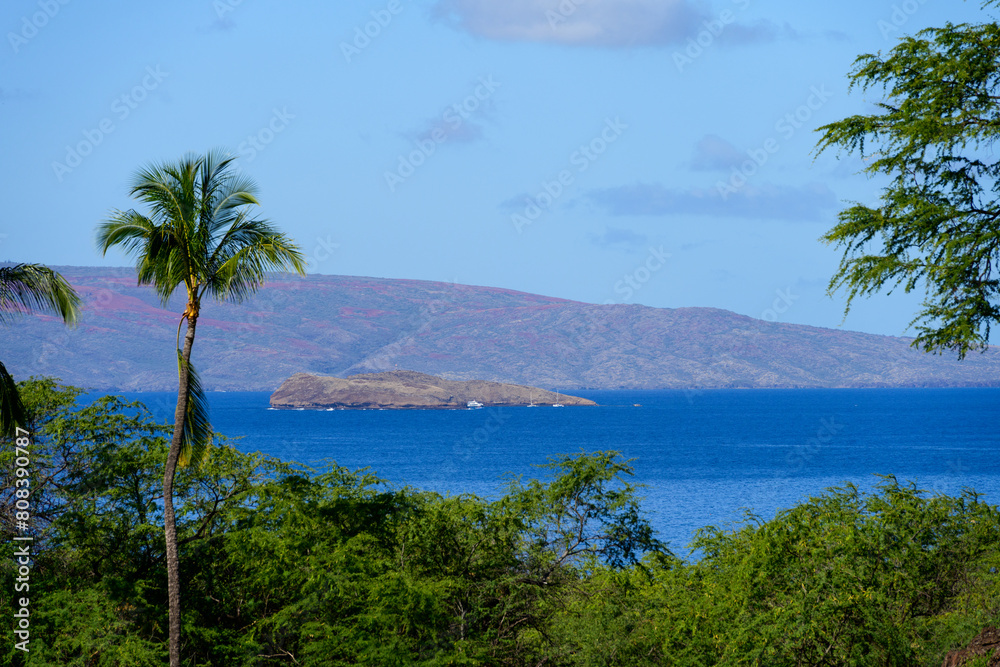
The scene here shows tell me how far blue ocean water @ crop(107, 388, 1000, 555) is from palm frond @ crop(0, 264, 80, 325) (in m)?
33.9

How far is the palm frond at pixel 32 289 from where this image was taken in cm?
1357

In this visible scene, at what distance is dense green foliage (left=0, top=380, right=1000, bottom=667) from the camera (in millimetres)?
16344

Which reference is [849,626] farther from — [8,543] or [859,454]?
[859,454]

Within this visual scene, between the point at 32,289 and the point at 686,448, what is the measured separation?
355 feet

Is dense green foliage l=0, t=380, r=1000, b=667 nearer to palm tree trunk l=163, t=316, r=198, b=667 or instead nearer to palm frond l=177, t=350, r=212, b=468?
palm tree trunk l=163, t=316, r=198, b=667

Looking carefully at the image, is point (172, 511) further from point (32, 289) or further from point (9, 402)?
point (32, 289)

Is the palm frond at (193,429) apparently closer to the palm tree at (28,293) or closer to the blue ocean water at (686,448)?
the palm tree at (28,293)

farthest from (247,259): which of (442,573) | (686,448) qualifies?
(686,448)

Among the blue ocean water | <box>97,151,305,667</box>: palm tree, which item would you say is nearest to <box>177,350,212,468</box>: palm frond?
<box>97,151,305,667</box>: palm tree

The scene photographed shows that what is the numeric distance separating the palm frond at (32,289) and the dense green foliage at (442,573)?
5735 mm

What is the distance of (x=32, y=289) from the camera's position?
13.7 metres

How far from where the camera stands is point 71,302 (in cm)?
1380

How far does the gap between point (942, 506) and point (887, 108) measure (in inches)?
348

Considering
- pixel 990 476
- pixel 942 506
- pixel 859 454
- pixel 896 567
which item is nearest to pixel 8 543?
pixel 896 567
